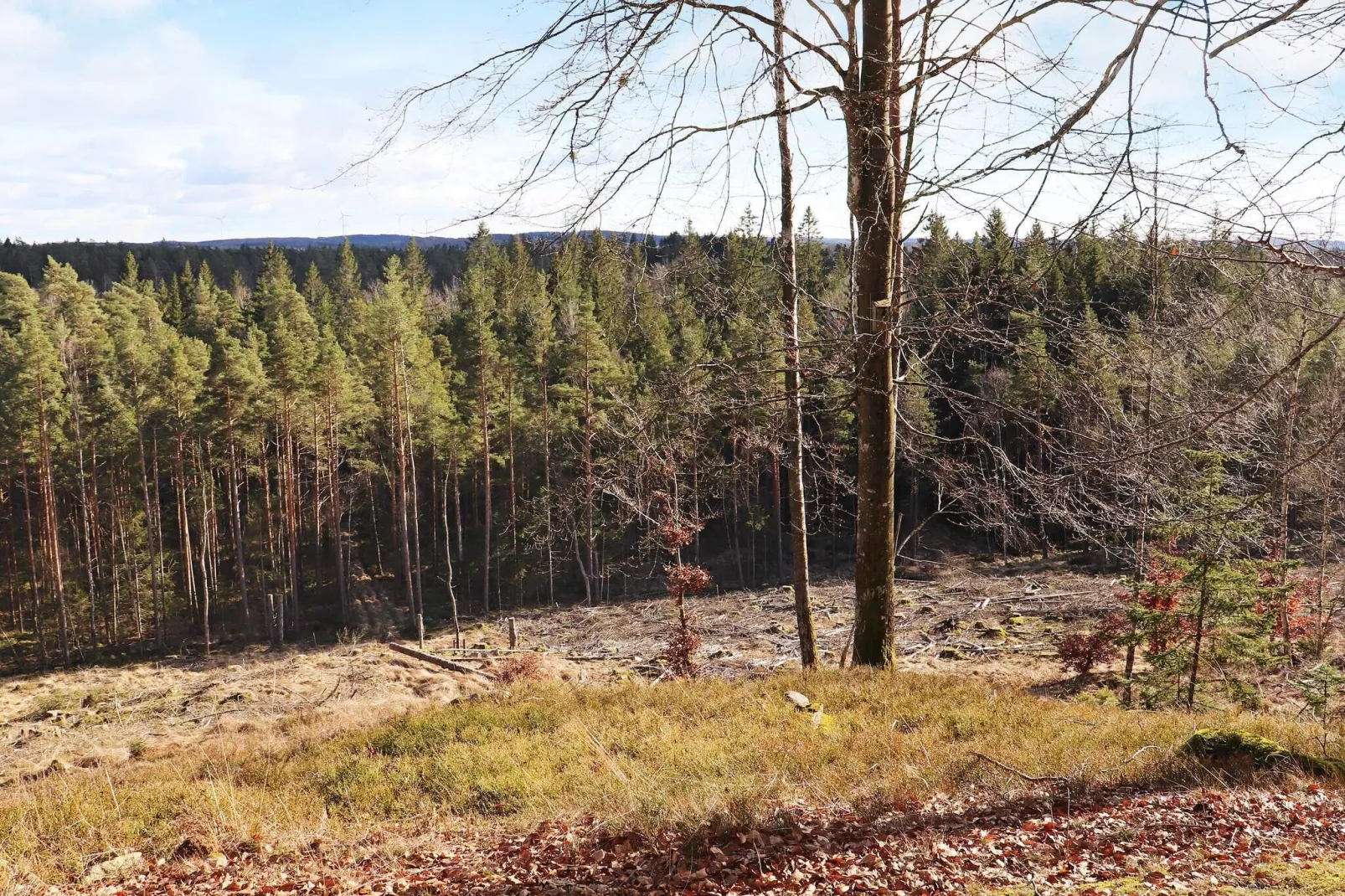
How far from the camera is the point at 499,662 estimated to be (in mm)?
20531

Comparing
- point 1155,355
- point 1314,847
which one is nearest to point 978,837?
point 1314,847

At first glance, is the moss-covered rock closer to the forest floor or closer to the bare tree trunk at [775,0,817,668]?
the forest floor

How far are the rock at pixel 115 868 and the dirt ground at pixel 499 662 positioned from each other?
14.2ft

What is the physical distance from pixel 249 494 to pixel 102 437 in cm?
753

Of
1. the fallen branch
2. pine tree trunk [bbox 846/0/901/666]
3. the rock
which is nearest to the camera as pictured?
the rock

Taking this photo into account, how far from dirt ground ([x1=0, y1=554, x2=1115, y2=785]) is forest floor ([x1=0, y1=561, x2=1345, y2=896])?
108 inches

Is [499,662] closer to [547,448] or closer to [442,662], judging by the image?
[442,662]

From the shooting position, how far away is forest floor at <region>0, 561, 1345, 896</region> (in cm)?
377

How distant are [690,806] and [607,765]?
6.28ft

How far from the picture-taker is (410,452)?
30891 mm

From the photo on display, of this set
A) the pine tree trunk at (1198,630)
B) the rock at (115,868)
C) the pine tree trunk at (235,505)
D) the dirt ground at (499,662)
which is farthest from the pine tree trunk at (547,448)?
the rock at (115,868)

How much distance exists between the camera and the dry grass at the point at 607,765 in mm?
5199

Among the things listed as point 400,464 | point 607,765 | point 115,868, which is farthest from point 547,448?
point 115,868

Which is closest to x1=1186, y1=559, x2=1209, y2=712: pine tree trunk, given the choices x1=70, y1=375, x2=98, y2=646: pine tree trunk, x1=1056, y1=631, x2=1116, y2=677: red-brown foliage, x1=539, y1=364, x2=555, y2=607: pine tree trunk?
x1=1056, y1=631, x2=1116, y2=677: red-brown foliage
